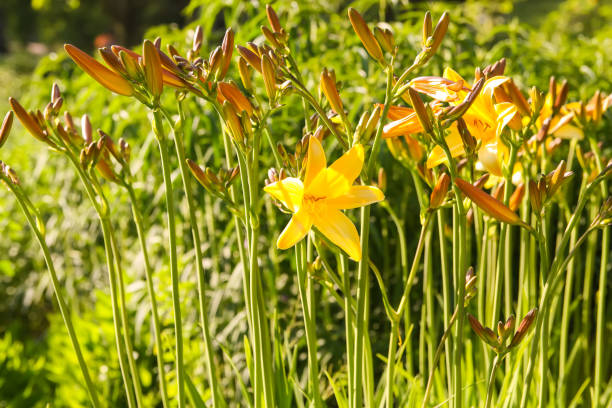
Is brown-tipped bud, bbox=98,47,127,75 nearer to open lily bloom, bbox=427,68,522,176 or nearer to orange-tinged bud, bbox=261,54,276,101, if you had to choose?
orange-tinged bud, bbox=261,54,276,101

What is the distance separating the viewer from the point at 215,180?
94 cm

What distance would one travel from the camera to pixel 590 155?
1390 millimetres

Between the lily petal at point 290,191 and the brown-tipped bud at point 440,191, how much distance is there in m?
0.25

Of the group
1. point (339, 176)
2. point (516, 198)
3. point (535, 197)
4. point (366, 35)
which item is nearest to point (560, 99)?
point (516, 198)

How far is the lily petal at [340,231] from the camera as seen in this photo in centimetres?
85

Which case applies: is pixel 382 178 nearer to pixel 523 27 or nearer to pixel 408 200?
pixel 408 200

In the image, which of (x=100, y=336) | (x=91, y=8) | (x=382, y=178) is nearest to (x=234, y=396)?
(x=100, y=336)

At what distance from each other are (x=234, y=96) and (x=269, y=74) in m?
0.07

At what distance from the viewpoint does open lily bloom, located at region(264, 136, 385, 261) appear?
0.83 meters

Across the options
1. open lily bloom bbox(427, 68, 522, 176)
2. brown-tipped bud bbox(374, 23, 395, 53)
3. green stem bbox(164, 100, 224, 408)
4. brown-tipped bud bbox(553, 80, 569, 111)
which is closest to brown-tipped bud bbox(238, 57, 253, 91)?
green stem bbox(164, 100, 224, 408)

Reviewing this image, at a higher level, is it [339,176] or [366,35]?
[366,35]

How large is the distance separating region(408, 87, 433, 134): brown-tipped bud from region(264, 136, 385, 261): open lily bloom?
0.09 metres

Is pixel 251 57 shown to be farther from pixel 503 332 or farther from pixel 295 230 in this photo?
pixel 503 332

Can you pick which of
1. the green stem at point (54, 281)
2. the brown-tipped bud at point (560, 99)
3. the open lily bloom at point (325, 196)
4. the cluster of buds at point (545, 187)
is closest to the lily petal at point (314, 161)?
the open lily bloom at point (325, 196)
